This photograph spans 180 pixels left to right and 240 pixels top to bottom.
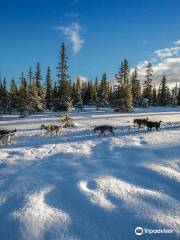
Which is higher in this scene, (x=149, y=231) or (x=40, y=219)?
(x=40, y=219)

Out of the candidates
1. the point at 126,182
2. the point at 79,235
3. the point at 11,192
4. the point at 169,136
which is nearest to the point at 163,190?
the point at 126,182

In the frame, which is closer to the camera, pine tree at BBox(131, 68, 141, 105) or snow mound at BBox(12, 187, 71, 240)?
snow mound at BBox(12, 187, 71, 240)

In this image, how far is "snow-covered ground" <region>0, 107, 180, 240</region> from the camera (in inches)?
347

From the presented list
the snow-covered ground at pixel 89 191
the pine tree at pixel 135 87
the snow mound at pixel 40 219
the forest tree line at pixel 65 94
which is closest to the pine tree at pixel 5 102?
the forest tree line at pixel 65 94

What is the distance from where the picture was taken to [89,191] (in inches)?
434

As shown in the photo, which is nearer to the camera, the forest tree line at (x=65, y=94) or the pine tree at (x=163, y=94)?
the forest tree line at (x=65, y=94)

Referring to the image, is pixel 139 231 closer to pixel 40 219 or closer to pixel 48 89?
pixel 40 219

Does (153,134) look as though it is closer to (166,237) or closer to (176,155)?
(176,155)

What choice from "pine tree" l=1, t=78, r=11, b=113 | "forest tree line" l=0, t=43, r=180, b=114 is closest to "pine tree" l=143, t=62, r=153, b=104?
"forest tree line" l=0, t=43, r=180, b=114

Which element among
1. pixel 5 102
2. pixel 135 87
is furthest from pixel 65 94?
pixel 135 87

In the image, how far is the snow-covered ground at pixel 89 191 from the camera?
8805 millimetres

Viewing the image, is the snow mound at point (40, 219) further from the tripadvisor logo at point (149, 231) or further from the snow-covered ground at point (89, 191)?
the tripadvisor logo at point (149, 231)

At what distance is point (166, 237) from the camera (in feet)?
27.3

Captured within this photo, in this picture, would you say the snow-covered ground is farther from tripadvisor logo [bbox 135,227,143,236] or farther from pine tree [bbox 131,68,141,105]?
pine tree [bbox 131,68,141,105]
